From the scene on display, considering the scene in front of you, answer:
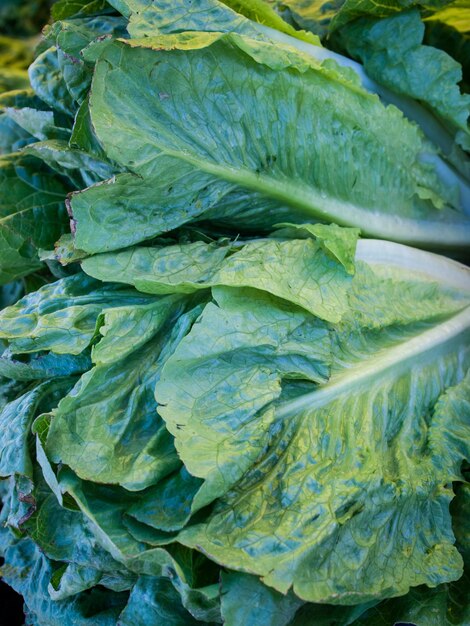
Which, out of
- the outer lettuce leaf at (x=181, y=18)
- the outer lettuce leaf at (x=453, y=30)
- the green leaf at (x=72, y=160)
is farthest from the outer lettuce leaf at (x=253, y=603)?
the outer lettuce leaf at (x=453, y=30)

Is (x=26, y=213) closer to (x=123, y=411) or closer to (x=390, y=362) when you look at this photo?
(x=123, y=411)

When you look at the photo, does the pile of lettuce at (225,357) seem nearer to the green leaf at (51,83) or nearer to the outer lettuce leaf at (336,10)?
the green leaf at (51,83)

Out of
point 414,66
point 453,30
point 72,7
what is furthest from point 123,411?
point 453,30

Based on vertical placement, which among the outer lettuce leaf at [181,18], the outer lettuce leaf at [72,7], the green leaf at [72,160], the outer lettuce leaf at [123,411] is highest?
the outer lettuce leaf at [181,18]

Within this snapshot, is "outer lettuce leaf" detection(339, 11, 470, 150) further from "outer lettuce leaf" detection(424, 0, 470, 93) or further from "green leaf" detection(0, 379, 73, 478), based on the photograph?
"green leaf" detection(0, 379, 73, 478)

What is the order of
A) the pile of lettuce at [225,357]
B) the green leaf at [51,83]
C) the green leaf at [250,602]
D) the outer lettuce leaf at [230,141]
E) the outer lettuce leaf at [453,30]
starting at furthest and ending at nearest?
the outer lettuce leaf at [453,30]
the green leaf at [51,83]
the outer lettuce leaf at [230,141]
the pile of lettuce at [225,357]
the green leaf at [250,602]

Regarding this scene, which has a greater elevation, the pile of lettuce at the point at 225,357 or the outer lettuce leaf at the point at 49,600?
the pile of lettuce at the point at 225,357

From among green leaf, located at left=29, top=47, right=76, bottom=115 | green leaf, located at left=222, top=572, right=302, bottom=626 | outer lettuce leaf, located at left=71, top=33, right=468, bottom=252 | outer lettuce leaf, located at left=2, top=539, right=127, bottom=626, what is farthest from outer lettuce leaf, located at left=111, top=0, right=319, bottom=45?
outer lettuce leaf, located at left=2, top=539, right=127, bottom=626
